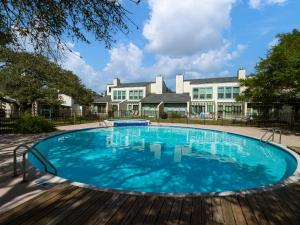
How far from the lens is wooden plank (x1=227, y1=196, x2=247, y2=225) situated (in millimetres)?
3718

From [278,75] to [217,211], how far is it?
1645cm

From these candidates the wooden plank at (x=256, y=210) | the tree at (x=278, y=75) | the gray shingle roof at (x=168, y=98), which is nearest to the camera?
the wooden plank at (x=256, y=210)

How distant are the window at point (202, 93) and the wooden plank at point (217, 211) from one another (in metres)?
34.9

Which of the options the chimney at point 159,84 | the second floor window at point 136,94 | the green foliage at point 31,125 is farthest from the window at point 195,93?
the green foliage at point 31,125

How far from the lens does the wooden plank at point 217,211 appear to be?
3713 millimetres

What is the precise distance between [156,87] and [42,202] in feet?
140

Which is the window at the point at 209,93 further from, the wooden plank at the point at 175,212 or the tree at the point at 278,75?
the wooden plank at the point at 175,212

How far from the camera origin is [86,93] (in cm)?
3297

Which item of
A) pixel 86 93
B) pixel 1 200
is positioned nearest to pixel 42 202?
pixel 1 200

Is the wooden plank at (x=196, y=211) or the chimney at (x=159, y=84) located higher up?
the chimney at (x=159, y=84)

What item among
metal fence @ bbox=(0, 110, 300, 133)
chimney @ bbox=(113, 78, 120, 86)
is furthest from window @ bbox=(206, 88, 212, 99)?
chimney @ bbox=(113, 78, 120, 86)

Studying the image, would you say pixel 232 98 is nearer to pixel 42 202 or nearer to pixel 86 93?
pixel 86 93

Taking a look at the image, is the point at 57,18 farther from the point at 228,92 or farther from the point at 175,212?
the point at 228,92

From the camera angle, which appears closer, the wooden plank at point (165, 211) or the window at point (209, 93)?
the wooden plank at point (165, 211)
